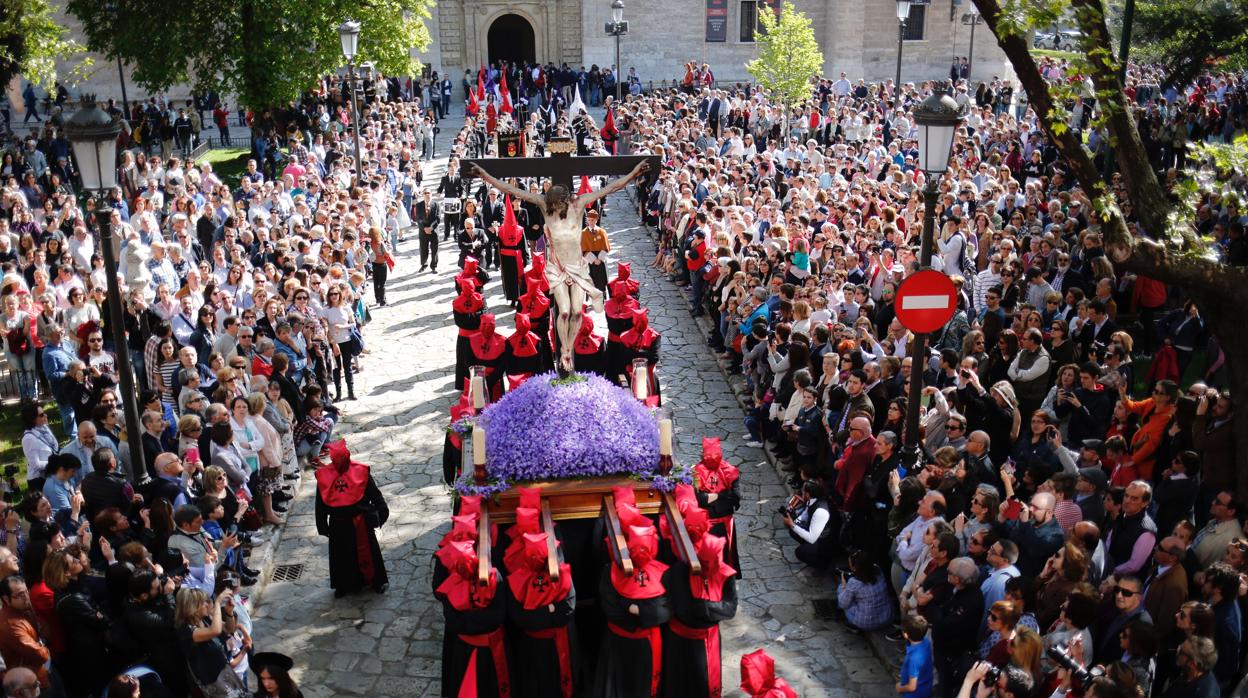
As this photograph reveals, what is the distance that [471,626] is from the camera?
8.02 metres

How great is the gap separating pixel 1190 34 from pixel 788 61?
527 inches

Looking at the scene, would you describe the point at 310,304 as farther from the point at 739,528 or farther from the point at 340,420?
the point at 739,528

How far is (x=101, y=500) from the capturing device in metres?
9.70

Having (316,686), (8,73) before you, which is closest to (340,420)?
(316,686)

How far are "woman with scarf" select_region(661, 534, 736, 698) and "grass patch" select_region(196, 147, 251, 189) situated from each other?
2531cm

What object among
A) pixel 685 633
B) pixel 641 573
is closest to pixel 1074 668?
pixel 685 633

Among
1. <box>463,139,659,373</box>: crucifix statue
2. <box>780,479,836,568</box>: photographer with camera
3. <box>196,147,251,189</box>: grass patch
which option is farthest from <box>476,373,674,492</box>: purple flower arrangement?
<box>196,147,251,189</box>: grass patch

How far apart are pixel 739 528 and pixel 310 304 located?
6786mm

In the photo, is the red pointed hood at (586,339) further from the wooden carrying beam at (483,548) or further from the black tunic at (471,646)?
the black tunic at (471,646)

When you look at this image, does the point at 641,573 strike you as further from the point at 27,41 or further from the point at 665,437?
Result: the point at 27,41

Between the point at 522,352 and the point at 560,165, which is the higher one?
the point at 560,165

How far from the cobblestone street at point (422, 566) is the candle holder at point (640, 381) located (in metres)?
1.83

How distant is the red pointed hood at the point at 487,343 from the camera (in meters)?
13.2

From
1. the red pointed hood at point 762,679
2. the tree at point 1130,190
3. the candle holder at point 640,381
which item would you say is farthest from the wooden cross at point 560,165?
the red pointed hood at point 762,679
